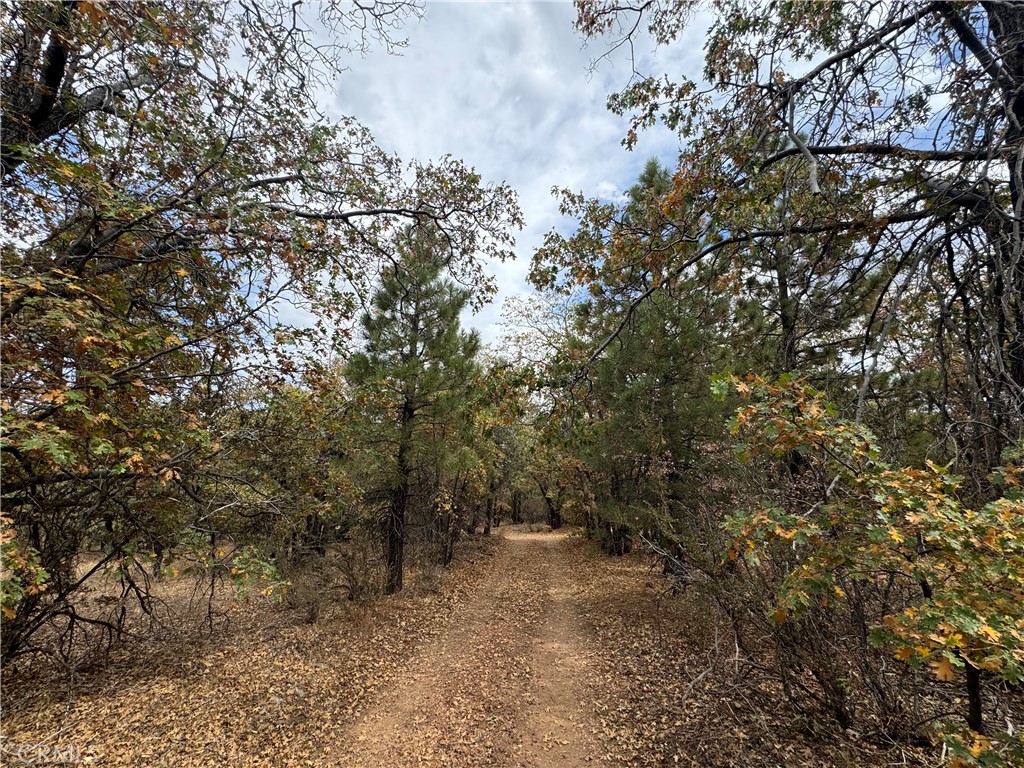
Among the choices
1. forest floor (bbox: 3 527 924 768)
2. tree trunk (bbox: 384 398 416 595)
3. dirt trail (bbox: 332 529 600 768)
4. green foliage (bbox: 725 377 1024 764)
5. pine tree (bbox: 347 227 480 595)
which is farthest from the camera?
tree trunk (bbox: 384 398 416 595)

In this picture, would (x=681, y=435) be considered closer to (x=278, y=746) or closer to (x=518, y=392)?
(x=518, y=392)

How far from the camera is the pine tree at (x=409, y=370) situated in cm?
855

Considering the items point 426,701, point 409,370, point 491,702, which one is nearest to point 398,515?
point 409,370

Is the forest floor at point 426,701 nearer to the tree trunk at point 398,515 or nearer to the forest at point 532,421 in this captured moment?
the forest at point 532,421

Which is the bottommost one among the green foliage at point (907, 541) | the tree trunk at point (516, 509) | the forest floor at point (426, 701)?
the tree trunk at point (516, 509)

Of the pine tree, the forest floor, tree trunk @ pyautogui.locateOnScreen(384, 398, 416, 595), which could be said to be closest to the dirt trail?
the forest floor

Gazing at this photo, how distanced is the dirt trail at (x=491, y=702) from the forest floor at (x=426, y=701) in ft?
0.07

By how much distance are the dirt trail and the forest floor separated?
2 centimetres

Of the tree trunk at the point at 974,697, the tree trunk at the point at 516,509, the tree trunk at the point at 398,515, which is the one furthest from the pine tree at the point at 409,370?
the tree trunk at the point at 516,509

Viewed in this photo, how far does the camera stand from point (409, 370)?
27.8ft

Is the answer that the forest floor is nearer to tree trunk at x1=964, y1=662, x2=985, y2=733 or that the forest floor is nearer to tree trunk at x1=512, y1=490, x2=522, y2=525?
tree trunk at x1=964, y1=662, x2=985, y2=733

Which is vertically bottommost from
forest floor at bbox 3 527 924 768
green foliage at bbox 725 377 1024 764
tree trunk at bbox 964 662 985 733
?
forest floor at bbox 3 527 924 768

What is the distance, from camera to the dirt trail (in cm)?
386

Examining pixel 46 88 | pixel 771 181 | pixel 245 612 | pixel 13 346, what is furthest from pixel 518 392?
pixel 245 612
